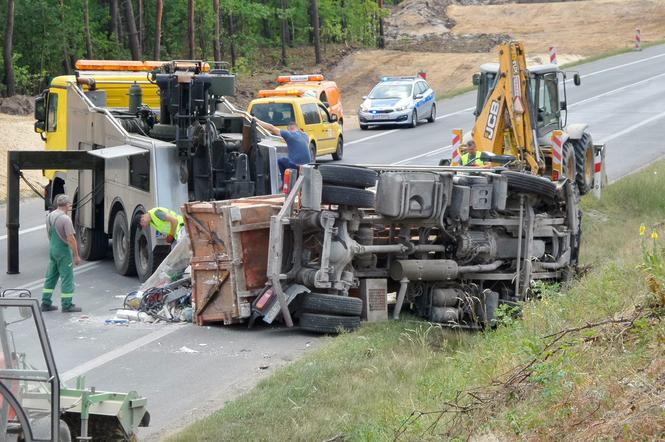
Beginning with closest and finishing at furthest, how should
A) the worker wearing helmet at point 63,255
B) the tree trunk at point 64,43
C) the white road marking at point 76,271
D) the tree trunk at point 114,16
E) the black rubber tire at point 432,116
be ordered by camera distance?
1. the worker wearing helmet at point 63,255
2. the white road marking at point 76,271
3. the black rubber tire at point 432,116
4. the tree trunk at point 64,43
5. the tree trunk at point 114,16

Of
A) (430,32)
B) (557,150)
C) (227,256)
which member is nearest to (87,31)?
(430,32)

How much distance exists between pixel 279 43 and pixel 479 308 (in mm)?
58225

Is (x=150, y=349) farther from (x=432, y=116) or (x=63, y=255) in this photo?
(x=432, y=116)

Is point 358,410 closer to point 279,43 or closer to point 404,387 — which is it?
point 404,387

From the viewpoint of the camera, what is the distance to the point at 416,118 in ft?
124

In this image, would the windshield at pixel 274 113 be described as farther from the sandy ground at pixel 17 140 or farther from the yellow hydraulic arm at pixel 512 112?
the yellow hydraulic arm at pixel 512 112

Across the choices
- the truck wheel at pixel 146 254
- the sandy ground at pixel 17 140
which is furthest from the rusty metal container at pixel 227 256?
the sandy ground at pixel 17 140

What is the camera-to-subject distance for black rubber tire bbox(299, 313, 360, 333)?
12992 mm

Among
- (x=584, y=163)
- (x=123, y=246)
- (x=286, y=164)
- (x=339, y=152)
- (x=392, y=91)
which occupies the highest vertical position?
(x=392, y=91)

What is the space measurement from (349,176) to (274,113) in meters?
17.4

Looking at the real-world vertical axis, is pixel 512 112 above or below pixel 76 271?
A: above

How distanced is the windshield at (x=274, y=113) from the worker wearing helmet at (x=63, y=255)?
1544 cm

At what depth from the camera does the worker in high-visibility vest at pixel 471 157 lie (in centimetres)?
1794

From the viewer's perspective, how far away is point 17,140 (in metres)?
32.6
